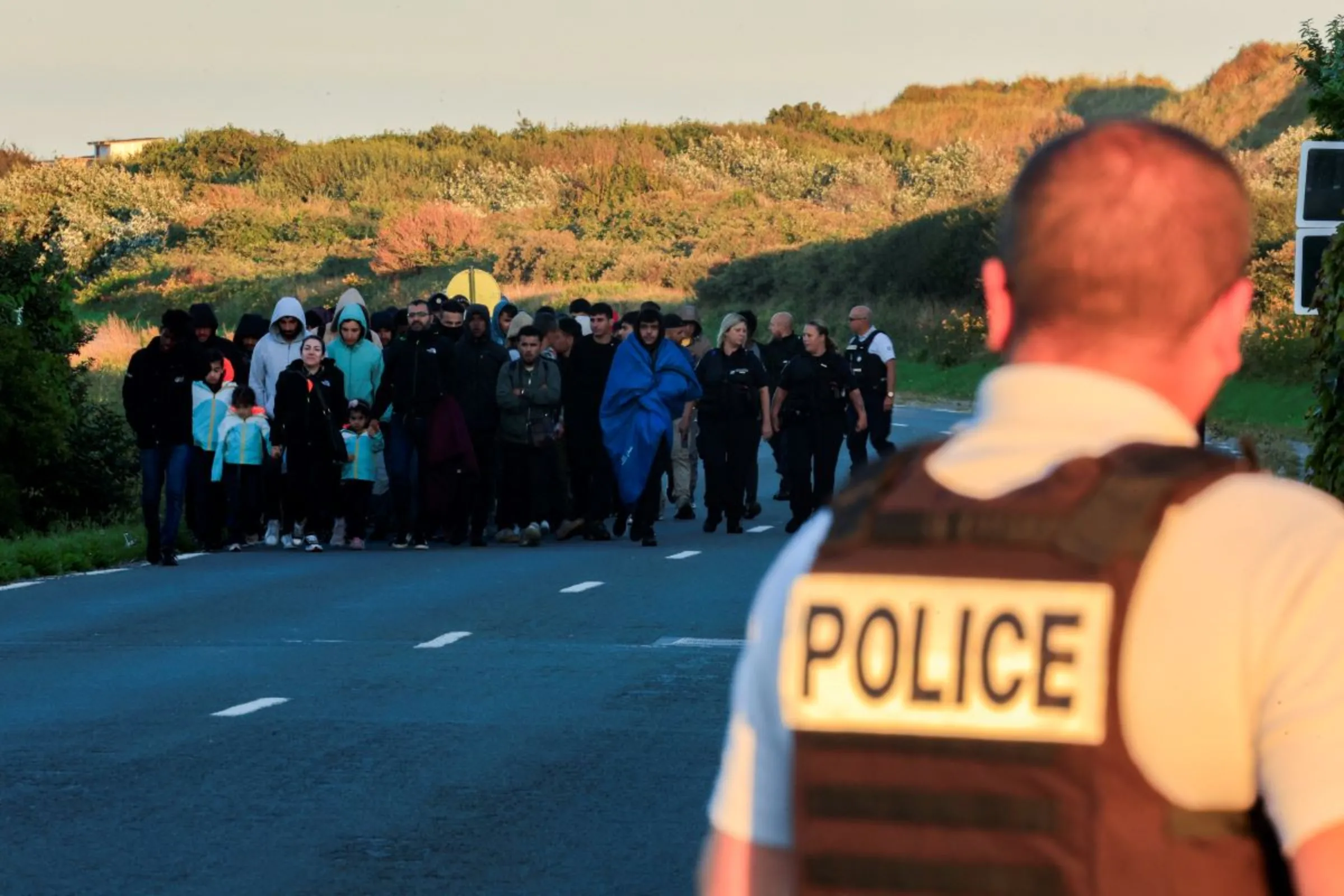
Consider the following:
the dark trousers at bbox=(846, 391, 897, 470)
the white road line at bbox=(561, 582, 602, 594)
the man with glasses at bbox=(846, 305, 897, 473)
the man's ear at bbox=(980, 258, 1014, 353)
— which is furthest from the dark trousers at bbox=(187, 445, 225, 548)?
the man's ear at bbox=(980, 258, 1014, 353)

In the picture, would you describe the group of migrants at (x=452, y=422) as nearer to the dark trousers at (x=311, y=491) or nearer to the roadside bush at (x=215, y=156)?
the dark trousers at (x=311, y=491)

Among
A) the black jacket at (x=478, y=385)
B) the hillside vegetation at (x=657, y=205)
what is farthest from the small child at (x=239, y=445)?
the hillside vegetation at (x=657, y=205)

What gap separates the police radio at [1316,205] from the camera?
1287cm

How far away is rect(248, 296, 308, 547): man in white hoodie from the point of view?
20078 mm

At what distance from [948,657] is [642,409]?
18.5 m

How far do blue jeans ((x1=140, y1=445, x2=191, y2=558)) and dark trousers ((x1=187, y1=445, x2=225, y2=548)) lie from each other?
2.40 feet

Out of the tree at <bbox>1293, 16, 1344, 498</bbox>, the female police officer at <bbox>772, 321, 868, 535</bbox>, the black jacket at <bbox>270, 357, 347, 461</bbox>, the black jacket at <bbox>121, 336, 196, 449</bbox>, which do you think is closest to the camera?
the tree at <bbox>1293, 16, 1344, 498</bbox>

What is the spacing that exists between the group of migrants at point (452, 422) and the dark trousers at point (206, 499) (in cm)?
2

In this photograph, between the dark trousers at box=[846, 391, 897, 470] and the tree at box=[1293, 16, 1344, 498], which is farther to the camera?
the dark trousers at box=[846, 391, 897, 470]

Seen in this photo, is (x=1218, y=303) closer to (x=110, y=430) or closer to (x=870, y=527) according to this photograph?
(x=870, y=527)

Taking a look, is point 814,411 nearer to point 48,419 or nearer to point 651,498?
point 651,498

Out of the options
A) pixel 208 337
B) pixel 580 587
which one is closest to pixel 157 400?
pixel 208 337

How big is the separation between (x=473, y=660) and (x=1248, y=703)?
1056 cm

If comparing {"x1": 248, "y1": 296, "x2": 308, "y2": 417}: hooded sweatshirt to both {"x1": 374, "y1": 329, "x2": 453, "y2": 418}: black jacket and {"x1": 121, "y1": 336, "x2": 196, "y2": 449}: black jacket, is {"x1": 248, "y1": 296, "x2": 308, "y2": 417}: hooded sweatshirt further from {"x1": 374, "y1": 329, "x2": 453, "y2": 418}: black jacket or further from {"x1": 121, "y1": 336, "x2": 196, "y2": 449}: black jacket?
{"x1": 121, "y1": 336, "x2": 196, "y2": 449}: black jacket
